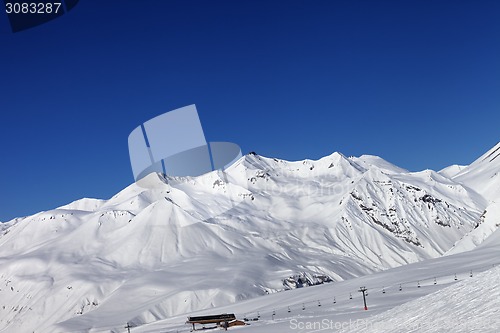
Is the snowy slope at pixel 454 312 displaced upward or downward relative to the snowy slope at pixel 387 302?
downward

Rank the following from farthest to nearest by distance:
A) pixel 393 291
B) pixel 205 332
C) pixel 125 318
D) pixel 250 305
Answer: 1. pixel 125 318
2. pixel 250 305
3. pixel 393 291
4. pixel 205 332

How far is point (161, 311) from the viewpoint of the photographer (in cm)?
19850

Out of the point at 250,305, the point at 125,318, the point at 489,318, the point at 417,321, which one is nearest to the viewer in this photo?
the point at 489,318

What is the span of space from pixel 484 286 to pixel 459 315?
6.02 ft

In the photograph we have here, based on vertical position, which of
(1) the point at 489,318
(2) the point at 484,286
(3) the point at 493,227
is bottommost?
(1) the point at 489,318

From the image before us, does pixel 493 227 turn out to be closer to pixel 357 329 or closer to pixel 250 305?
pixel 250 305

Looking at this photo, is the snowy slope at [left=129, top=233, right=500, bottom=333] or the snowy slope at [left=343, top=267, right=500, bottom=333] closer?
the snowy slope at [left=343, top=267, right=500, bottom=333]

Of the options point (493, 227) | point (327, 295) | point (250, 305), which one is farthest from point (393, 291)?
point (493, 227)

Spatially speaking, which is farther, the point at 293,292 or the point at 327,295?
the point at 293,292

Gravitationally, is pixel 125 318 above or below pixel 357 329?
above

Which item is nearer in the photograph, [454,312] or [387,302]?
[454,312]

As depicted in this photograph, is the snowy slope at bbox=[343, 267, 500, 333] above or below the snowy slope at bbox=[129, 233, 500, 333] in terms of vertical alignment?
below

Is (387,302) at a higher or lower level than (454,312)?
higher

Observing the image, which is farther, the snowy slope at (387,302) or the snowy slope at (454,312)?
the snowy slope at (387,302)
